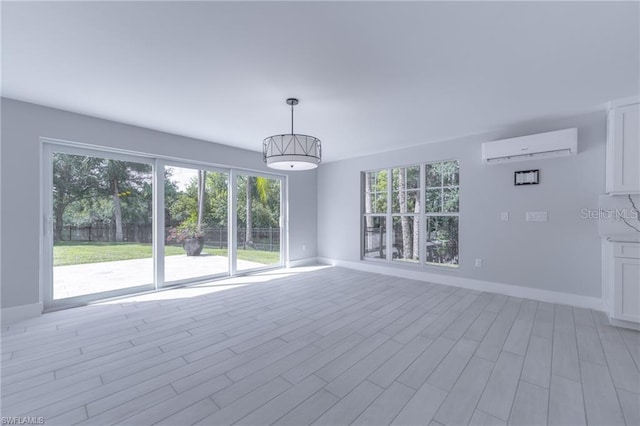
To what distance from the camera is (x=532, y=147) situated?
141 inches

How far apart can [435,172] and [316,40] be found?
3618 mm

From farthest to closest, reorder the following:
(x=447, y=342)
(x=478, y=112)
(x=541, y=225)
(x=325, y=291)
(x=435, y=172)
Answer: (x=435, y=172) < (x=325, y=291) < (x=541, y=225) < (x=478, y=112) < (x=447, y=342)

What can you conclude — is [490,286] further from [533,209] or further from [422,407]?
[422,407]

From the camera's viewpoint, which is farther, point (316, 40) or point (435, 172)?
point (435, 172)

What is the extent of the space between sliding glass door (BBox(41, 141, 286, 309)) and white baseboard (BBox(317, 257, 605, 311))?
2432 millimetres

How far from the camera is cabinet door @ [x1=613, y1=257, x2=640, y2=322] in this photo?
276 cm

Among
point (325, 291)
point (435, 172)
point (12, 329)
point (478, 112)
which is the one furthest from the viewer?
point (435, 172)

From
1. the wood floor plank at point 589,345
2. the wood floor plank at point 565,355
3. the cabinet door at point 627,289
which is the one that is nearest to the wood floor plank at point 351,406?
the wood floor plank at point 565,355

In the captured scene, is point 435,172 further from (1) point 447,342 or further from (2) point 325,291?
(1) point 447,342

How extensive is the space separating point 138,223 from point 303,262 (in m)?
3.43

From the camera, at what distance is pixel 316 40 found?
2002 millimetres

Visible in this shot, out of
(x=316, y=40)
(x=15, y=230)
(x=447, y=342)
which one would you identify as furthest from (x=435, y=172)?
(x=15, y=230)

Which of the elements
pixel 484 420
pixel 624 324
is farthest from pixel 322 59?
pixel 624 324

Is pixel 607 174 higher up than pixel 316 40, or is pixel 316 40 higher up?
pixel 316 40
